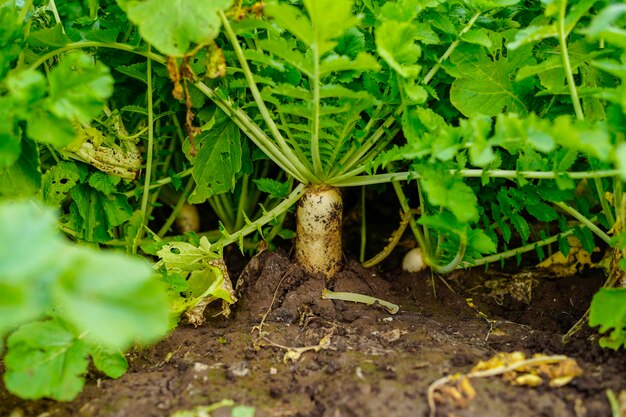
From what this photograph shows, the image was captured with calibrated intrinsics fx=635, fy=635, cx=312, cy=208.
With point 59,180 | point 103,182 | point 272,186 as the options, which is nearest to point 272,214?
point 272,186

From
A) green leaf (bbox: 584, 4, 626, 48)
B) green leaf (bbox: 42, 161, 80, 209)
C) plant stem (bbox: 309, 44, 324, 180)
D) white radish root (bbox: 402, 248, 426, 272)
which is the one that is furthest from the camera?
white radish root (bbox: 402, 248, 426, 272)

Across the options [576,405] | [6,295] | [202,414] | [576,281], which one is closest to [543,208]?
[576,281]

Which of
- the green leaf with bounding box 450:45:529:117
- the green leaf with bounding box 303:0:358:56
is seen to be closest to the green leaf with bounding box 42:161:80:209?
the green leaf with bounding box 303:0:358:56

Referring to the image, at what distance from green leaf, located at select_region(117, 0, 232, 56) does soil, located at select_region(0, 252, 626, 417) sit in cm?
78

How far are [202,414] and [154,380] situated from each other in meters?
0.23

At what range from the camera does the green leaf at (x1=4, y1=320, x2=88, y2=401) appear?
4.31ft

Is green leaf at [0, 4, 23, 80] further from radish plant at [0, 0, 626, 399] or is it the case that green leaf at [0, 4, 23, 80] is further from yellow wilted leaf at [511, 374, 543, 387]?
yellow wilted leaf at [511, 374, 543, 387]

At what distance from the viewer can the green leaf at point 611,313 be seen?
140cm

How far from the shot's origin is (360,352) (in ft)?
5.19

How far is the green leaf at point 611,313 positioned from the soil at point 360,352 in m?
0.04

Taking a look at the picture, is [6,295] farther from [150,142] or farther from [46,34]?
[150,142]

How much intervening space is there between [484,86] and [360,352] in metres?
0.90

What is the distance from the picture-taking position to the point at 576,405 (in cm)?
126

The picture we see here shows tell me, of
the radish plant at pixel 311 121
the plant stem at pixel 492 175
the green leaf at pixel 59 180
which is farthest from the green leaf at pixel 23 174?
the plant stem at pixel 492 175
